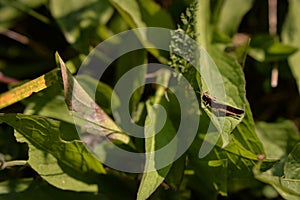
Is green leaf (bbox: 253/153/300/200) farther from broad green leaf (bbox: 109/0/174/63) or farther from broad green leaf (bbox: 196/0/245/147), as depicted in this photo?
broad green leaf (bbox: 109/0/174/63)

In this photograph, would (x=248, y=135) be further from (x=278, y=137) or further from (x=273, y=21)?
(x=273, y=21)

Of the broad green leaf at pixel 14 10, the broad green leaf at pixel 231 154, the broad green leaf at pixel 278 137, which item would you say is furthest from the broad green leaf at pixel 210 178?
the broad green leaf at pixel 14 10

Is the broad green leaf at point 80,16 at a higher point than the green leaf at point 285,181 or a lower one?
higher

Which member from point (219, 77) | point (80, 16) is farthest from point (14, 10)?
point (219, 77)

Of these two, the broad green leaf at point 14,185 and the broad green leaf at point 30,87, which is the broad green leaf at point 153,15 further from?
the broad green leaf at point 14,185

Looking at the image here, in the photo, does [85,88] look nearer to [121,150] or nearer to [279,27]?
[121,150]

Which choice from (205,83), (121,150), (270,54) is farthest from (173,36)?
(270,54)
